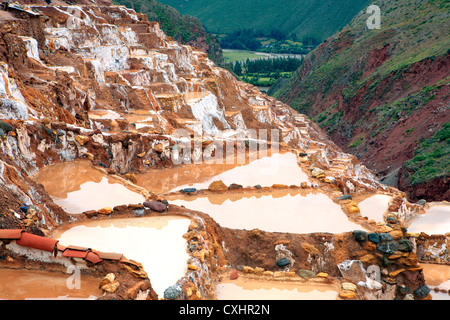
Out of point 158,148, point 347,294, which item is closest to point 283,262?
point 347,294

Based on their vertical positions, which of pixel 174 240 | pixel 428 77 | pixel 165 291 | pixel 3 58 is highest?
pixel 428 77

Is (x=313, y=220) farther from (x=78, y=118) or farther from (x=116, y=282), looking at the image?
(x=78, y=118)

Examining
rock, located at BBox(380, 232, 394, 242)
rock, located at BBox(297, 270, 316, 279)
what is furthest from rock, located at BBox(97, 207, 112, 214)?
rock, located at BBox(380, 232, 394, 242)

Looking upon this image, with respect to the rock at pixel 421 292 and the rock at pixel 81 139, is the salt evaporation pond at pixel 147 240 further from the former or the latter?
the rock at pixel 421 292

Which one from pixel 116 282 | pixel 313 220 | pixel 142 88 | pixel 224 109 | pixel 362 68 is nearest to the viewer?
pixel 116 282

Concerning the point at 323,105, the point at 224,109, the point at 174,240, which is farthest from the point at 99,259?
the point at 323,105
